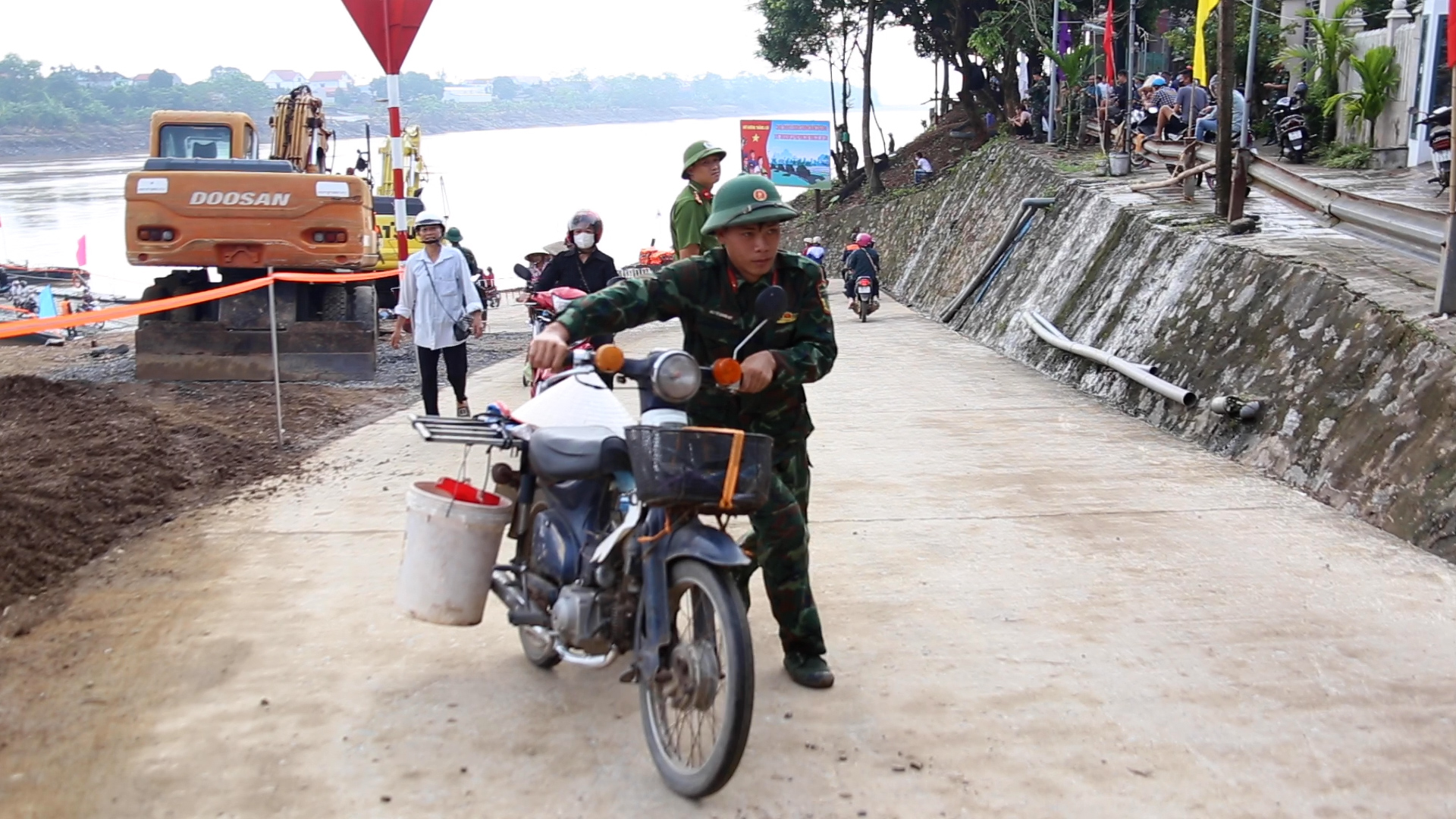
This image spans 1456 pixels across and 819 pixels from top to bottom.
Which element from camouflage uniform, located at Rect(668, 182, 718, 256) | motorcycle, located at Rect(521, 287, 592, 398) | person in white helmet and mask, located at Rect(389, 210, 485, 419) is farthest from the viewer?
person in white helmet and mask, located at Rect(389, 210, 485, 419)

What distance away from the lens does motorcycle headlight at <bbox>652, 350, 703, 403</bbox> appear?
11.8ft

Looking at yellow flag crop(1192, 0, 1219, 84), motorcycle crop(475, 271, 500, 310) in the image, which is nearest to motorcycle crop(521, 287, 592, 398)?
yellow flag crop(1192, 0, 1219, 84)

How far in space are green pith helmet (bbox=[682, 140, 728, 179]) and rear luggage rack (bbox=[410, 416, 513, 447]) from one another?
11.5ft

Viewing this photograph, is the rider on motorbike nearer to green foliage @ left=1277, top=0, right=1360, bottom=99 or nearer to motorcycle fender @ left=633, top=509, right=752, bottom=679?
green foliage @ left=1277, top=0, right=1360, bottom=99

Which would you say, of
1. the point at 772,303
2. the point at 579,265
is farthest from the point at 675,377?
the point at 579,265

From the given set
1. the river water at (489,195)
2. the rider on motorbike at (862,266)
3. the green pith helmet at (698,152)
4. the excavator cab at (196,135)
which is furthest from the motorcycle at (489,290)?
the green pith helmet at (698,152)

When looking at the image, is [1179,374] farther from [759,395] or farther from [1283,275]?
[759,395]

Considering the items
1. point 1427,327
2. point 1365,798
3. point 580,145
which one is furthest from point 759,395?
point 580,145

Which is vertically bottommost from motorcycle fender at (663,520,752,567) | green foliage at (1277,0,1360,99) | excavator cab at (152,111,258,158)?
motorcycle fender at (663,520,752,567)

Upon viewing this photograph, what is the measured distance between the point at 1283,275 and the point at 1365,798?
5664 mm

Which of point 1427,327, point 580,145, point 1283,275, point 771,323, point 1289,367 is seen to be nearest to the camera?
point 771,323

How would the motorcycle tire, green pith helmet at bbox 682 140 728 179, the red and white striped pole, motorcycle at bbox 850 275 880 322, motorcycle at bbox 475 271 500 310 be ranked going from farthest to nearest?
1. motorcycle at bbox 475 271 500 310
2. motorcycle at bbox 850 275 880 322
3. the red and white striped pole
4. green pith helmet at bbox 682 140 728 179
5. the motorcycle tire

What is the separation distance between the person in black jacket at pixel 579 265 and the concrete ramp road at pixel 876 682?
2.09 metres

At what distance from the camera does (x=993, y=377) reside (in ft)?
38.9
